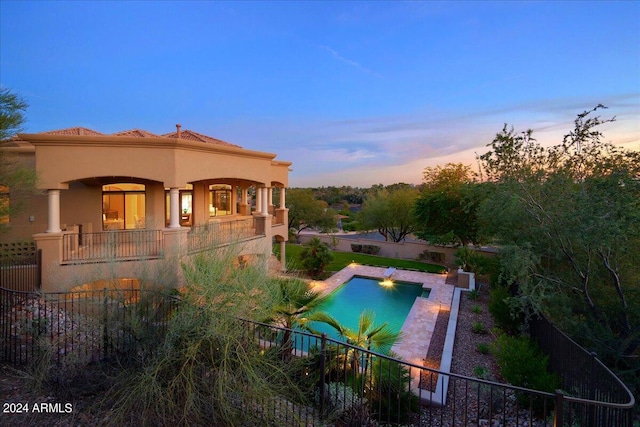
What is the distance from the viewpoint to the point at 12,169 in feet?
33.6

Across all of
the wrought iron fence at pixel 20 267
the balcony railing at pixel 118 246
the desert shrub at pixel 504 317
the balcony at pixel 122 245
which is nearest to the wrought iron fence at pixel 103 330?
the balcony at pixel 122 245

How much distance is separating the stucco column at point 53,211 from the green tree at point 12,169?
542 millimetres

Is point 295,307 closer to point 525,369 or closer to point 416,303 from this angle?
point 525,369

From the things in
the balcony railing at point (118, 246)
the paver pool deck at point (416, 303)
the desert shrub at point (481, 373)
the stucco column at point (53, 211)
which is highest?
the stucco column at point (53, 211)

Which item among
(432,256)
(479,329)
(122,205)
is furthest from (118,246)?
(432,256)

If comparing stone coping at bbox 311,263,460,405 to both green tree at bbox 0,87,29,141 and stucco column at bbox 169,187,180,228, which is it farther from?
green tree at bbox 0,87,29,141

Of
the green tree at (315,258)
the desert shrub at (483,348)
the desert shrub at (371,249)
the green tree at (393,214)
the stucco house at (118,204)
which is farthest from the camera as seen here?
the green tree at (393,214)

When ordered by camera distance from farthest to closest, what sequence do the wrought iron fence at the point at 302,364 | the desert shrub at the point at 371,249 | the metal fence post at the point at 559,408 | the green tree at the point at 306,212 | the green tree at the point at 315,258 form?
the green tree at the point at 306,212
the desert shrub at the point at 371,249
the green tree at the point at 315,258
the wrought iron fence at the point at 302,364
the metal fence post at the point at 559,408

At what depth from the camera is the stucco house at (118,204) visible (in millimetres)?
10656

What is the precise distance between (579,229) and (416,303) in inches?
354

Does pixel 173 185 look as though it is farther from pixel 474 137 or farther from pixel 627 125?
pixel 474 137

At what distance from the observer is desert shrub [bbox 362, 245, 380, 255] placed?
2766cm

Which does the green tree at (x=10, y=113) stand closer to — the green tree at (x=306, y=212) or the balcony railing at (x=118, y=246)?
the balcony railing at (x=118, y=246)

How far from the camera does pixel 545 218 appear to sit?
794 centimetres
